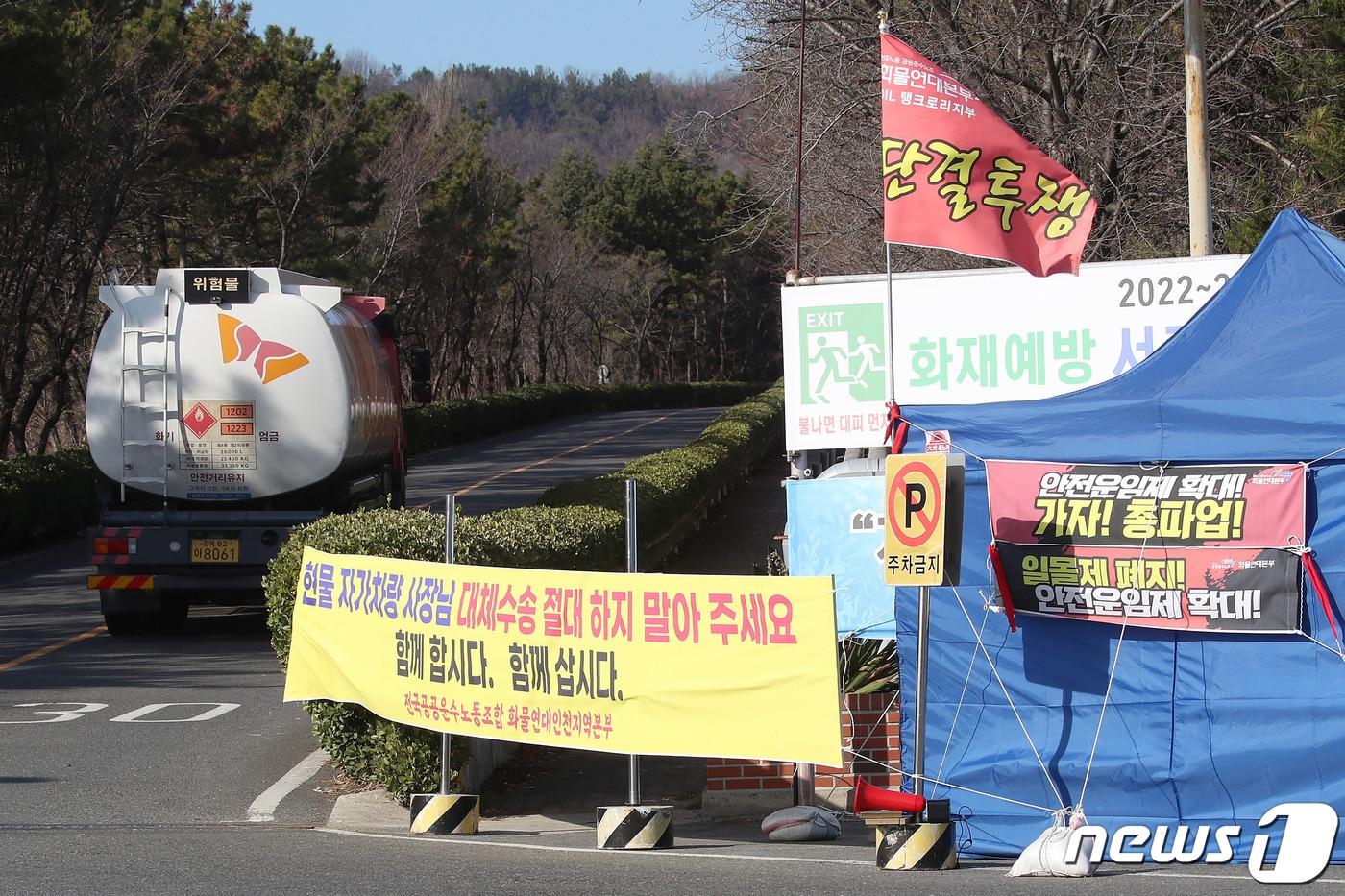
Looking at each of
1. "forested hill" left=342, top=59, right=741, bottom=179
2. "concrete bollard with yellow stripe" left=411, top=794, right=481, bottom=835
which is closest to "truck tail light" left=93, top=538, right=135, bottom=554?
"concrete bollard with yellow stripe" left=411, top=794, right=481, bottom=835

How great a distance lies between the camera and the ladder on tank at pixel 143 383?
13469 millimetres

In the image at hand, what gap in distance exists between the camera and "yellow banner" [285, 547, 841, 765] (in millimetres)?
6977

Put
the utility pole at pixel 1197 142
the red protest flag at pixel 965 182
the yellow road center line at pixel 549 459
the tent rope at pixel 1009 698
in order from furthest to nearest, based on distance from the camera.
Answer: the yellow road center line at pixel 549 459 < the utility pole at pixel 1197 142 < the red protest flag at pixel 965 182 < the tent rope at pixel 1009 698

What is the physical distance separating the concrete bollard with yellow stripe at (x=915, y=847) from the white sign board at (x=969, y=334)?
4.55 m

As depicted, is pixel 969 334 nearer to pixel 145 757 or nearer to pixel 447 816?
pixel 447 816

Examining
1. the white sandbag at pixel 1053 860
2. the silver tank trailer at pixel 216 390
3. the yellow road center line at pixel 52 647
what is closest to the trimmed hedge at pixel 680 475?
the silver tank trailer at pixel 216 390

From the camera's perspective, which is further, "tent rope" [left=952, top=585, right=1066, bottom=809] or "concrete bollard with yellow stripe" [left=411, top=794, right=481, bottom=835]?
"concrete bollard with yellow stripe" [left=411, top=794, right=481, bottom=835]

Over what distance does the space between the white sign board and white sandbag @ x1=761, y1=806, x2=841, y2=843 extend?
4.06 m

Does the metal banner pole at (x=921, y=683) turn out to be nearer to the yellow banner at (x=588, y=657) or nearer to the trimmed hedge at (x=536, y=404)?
A: the yellow banner at (x=588, y=657)

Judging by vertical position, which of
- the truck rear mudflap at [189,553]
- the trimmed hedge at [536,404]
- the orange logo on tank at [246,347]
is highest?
the orange logo on tank at [246,347]

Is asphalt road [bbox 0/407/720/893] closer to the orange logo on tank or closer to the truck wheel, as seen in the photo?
the truck wheel

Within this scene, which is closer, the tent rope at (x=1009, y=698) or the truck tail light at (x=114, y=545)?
the tent rope at (x=1009, y=698)

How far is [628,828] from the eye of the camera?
7.41 metres

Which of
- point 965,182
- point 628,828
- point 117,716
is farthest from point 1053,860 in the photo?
point 117,716
